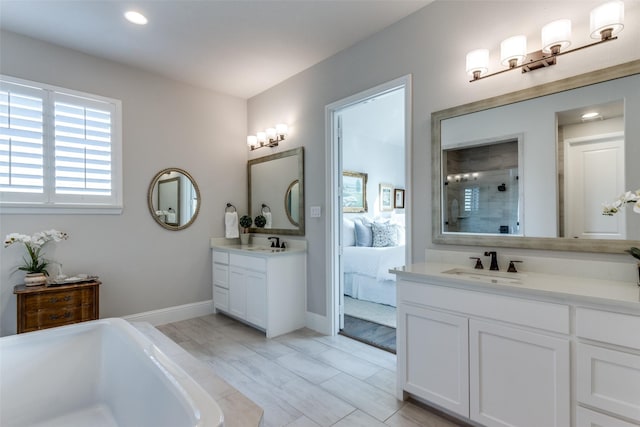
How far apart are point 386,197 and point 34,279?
204 inches

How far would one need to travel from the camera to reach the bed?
4.00m

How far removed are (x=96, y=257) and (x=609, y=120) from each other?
4109mm

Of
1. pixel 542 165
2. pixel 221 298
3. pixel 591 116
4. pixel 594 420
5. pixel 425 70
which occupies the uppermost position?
pixel 425 70

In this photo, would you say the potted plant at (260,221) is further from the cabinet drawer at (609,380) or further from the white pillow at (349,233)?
the cabinet drawer at (609,380)

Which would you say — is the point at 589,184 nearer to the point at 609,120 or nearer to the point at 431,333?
the point at 609,120

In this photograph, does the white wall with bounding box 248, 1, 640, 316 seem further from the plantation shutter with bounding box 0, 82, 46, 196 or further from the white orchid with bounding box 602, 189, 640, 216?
the plantation shutter with bounding box 0, 82, 46, 196

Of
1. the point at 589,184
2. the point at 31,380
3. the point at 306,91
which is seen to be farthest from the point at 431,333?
the point at 306,91

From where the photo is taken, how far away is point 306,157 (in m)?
3.42

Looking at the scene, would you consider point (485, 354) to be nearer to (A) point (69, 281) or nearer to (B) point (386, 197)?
(A) point (69, 281)

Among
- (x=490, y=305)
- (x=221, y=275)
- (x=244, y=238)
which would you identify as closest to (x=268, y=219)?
(x=244, y=238)

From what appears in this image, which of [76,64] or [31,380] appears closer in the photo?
[31,380]

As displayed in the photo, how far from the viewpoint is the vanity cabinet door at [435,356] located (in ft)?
5.61

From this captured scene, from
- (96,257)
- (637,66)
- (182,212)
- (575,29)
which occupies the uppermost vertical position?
(575,29)

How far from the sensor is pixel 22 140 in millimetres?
2703
